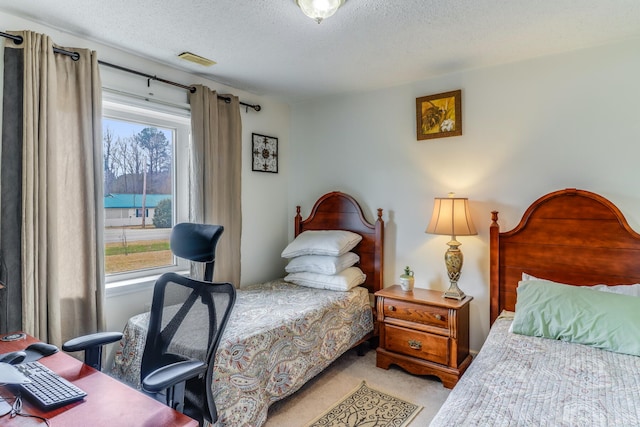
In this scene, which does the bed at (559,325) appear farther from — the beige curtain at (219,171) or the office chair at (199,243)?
the beige curtain at (219,171)

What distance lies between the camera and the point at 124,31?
2.25 m

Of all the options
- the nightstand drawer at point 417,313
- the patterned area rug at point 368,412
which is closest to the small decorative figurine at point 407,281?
the nightstand drawer at point 417,313

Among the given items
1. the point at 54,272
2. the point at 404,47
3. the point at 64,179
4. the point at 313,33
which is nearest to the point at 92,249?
the point at 54,272

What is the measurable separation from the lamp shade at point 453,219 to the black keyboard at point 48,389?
233 cm

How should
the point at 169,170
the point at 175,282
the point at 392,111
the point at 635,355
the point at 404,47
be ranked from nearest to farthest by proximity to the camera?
1. the point at 175,282
2. the point at 635,355
3. the point at 404,47
4. the point at 169,170
5. the point at 392,111

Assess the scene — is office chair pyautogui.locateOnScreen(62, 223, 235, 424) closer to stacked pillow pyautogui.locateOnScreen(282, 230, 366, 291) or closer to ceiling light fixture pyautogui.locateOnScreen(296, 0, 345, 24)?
ceiling light fixture pyautogui.locateOnScreen(296, 0, 345, 24)

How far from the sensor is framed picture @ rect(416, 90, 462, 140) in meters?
2.94

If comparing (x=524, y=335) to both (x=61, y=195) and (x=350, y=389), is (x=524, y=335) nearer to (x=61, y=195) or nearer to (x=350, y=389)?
(x=350, y=389)

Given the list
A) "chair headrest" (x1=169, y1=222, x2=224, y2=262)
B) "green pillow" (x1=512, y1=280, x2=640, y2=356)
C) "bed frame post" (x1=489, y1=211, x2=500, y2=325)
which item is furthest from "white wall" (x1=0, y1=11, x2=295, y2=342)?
"green pillow" (x1=512, y1=280, x2=640, y2=356)

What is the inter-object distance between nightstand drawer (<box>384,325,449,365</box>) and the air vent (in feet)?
8.05

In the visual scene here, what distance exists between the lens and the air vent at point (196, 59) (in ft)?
8.46

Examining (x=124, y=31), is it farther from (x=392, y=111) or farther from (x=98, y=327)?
(x=392, y=111)

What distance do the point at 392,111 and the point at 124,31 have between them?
2145 mm

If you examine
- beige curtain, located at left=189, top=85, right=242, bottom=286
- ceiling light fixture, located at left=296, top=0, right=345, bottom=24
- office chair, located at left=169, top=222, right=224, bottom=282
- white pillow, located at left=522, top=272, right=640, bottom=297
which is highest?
ceiling light fixture, located at left=296, top=0, right=345, bottom=24
